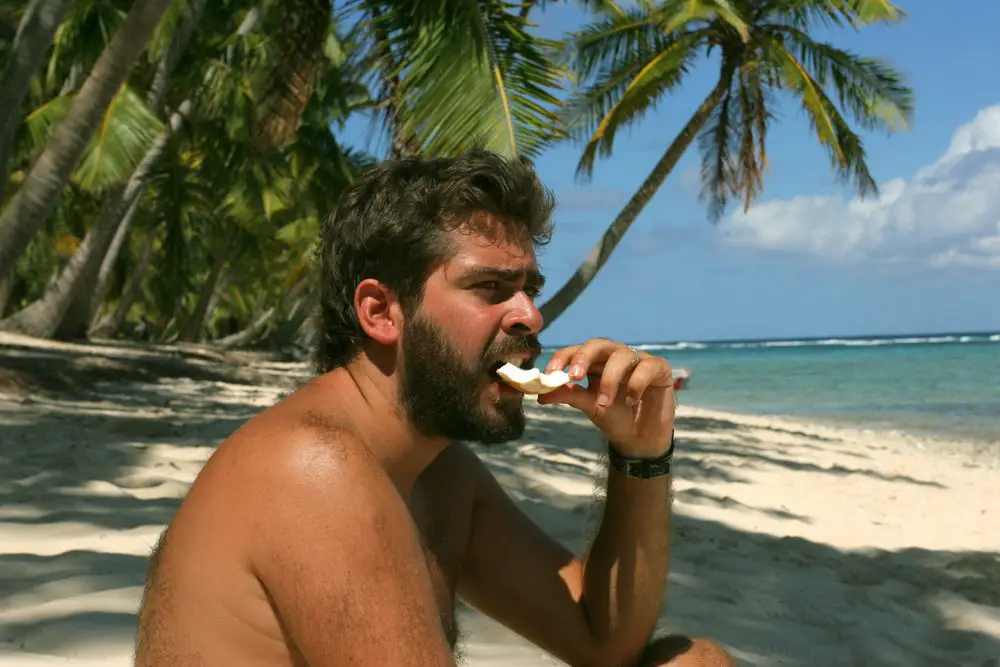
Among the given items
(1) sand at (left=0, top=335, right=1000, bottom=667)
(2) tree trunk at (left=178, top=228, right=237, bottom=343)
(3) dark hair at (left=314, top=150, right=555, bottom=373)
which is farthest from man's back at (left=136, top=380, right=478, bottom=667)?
(2) tree trunk at (left=178, top=228, right=237, bottom=343)

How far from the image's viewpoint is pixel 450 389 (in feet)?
6.15

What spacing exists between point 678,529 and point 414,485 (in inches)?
143

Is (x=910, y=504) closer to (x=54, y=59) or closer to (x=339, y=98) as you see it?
(x=54, y=59)

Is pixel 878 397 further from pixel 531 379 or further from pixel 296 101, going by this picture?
pixel 531 379

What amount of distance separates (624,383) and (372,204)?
0.63 metres

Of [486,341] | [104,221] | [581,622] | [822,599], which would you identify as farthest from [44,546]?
[104,221]

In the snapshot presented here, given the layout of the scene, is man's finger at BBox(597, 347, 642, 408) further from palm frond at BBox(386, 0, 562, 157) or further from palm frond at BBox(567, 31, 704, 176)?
palm frond at BBox(567, 31, 704, 176)

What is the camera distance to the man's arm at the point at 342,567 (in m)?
1.50

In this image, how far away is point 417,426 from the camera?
189 centimetres

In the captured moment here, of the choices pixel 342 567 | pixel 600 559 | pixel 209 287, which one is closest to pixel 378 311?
pixel 342 567

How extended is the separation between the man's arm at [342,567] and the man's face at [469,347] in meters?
0.32

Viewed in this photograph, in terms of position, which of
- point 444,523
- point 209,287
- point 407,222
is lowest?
point 444,523

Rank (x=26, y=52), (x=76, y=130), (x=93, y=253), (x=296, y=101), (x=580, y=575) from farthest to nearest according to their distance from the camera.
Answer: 1. (x=93, y=253)
2. (x=296, y=101)
3. (x=76, y=130)
4. (x=26, y=52)
5. (x=580, y=575)

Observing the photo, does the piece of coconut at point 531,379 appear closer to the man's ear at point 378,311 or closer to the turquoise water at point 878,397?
the man's ear at point 378,311
